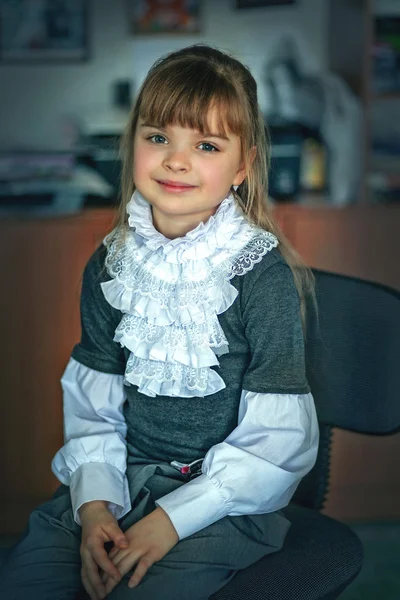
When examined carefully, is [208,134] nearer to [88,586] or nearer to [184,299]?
[184,299]

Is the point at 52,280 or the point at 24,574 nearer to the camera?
the point at 24,574

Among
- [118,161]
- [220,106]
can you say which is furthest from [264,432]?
[118,161]

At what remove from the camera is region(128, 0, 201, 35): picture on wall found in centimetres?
243

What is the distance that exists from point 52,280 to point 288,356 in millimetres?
957

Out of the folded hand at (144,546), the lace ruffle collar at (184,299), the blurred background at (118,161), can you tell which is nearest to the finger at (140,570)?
the folded hand at (144,546)

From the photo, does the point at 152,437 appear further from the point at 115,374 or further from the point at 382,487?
the point at 382,487

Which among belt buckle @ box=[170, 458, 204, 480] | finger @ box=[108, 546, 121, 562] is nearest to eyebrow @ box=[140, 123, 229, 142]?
belt buckle @ box=[170, 458, 204, 480]

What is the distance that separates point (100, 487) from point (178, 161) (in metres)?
0.50

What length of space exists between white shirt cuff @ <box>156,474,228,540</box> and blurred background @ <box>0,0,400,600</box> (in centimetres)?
93

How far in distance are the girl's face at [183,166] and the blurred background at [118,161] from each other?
699mm

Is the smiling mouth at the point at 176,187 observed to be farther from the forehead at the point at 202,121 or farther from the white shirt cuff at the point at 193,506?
the white shirt cuff at the point at 193,506

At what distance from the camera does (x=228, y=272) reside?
1297 mm

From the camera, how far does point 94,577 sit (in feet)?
3.80

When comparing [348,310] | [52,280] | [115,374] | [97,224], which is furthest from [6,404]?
[348,310]
